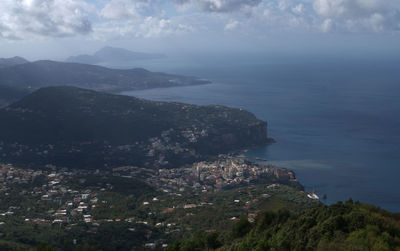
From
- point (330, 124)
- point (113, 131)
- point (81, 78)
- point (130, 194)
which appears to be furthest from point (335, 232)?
point (81, 78)

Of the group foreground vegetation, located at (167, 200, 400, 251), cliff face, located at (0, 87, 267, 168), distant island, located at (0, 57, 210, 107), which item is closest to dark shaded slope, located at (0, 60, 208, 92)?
distant island, located at (0, 57, 210, 107)

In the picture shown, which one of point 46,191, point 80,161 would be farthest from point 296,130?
point 46,191

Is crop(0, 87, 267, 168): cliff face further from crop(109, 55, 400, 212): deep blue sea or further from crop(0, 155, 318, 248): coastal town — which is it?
crop(109, 55, 400, 212): deep blue sea

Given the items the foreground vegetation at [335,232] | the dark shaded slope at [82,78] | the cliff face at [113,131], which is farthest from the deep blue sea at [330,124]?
the foreground vegetation at [335,232]

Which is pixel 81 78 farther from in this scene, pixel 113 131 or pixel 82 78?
pixel 113 131

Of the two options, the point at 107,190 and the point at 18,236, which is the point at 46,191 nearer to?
the point at 107,190

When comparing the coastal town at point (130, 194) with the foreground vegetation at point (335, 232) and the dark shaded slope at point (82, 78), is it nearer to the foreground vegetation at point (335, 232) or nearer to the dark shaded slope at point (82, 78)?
the foreground vegetation at point (335, 232)
